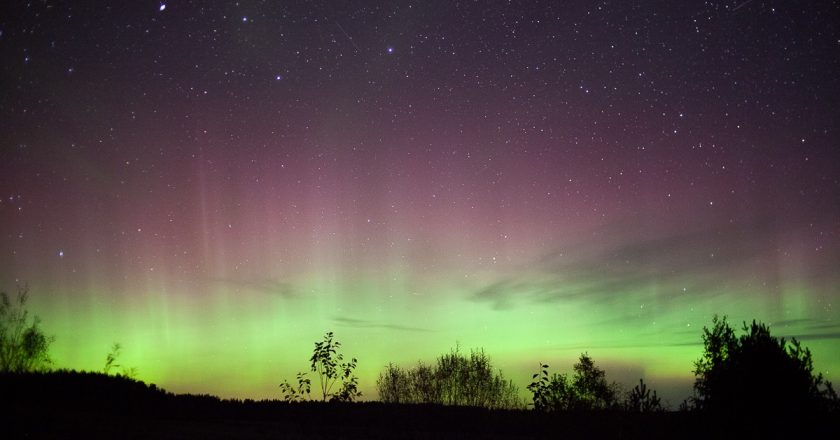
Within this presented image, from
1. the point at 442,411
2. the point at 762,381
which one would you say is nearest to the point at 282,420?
the point at 442,411

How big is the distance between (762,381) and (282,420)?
15.0 meters

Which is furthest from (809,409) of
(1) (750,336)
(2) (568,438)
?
(2) (568,438)

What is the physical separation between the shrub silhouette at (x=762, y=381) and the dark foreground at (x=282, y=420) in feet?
Answer: 1.75

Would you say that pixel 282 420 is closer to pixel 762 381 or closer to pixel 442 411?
pixel 442 411

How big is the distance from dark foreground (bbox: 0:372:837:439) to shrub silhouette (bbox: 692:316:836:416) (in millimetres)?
533

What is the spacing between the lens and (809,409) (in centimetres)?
1110

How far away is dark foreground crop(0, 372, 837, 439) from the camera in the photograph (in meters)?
10.7

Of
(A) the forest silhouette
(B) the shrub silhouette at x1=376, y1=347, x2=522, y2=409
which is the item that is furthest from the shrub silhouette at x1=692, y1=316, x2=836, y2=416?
(B) the shrub silhouette at x1=376, y1=347, x2=522, y2=409

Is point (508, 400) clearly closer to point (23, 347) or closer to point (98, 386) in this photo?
point (98, 386)

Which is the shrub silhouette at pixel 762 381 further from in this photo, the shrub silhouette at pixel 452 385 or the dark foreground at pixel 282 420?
the shrub silhouette at pixel 452 385

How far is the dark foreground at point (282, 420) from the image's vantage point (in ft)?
35.1

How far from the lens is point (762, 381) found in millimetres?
11602

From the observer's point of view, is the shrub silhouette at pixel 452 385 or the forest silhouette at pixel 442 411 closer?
the forest silhouette at pixel 442 411

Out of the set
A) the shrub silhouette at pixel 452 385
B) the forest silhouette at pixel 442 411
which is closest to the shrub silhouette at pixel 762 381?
the forest silhouette at pixel 442 411
